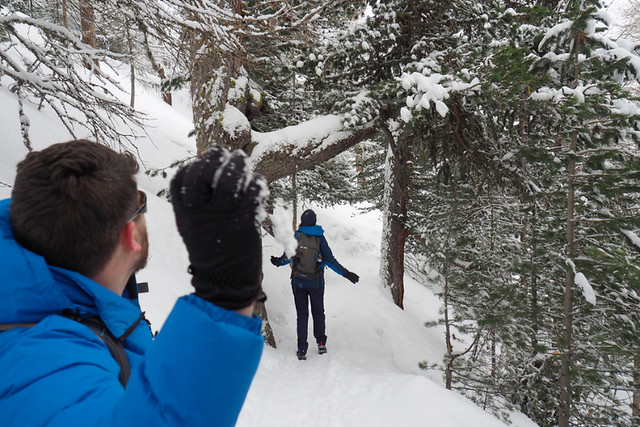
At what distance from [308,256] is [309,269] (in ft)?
0.74

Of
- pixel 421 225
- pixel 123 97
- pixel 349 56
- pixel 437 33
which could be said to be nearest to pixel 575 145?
pixel 437 33

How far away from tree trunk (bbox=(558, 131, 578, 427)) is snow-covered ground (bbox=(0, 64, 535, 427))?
86cm

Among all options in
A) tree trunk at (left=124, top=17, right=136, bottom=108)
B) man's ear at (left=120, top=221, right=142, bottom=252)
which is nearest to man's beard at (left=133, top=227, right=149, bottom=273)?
man's ear at (left=120, top=221, right=142, bottom=252)

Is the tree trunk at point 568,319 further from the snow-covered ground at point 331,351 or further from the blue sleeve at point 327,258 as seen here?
the blue sleeve at point 327,258

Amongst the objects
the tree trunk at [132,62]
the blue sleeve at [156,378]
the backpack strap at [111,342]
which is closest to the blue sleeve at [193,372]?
the blue sleeve at [156,378]

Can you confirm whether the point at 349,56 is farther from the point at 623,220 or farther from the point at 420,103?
the point at 623,220

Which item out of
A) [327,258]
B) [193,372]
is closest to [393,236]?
[327,258]

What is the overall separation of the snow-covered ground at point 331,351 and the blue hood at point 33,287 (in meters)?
0.61

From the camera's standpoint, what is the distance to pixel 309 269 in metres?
6.04

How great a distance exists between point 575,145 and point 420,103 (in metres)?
2.09

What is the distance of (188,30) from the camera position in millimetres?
3875

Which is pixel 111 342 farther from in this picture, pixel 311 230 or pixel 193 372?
pixel 311 230

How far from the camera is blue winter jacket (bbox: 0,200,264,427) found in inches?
26.9

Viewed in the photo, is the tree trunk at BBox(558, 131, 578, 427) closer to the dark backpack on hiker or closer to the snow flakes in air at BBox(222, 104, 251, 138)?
the dark backpack on hiker
